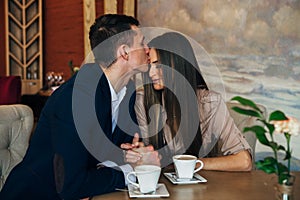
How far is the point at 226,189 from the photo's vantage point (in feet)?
4.31

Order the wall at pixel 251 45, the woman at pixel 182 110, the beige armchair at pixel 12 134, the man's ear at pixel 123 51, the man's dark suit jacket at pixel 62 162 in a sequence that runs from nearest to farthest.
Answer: the man's dark suit jacket at pixel 62 162
the man's ear at pixel 123 51
the beige armchair at pixel 12 134
the woman at pixel 182 110
the wall at pixel 251 45

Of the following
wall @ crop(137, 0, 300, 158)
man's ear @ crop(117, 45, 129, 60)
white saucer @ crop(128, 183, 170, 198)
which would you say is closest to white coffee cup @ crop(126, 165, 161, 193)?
white saucer @ crop(128, 183, 170, 198)

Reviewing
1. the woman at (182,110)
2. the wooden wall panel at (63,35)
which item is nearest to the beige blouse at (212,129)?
the woman at (182,110)

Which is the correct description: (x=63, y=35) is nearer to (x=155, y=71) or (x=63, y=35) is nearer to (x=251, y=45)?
(x=251, y=45)

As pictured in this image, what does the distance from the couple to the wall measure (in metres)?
0.47

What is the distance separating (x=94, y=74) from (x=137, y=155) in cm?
37

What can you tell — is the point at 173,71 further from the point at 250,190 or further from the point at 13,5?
the point at 13,5

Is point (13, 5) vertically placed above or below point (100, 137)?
above

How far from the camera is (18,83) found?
4.08m

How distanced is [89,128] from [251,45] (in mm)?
1311

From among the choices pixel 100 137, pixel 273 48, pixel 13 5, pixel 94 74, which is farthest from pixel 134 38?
pixel 13 5

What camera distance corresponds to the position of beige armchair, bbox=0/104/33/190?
5.70ft

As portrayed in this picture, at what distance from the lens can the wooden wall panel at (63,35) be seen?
4469mm

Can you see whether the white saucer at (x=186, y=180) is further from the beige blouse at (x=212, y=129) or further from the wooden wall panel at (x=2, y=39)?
the wooden wall panel at (x=2, y=39)
